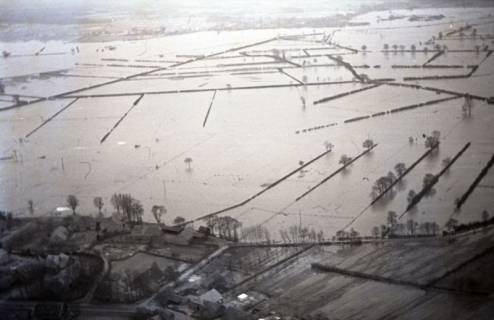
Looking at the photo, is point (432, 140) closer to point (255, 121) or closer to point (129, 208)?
point (255, 121)

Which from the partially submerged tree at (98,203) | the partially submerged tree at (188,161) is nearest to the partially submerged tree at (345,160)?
the partially submerged tree at (188,161)

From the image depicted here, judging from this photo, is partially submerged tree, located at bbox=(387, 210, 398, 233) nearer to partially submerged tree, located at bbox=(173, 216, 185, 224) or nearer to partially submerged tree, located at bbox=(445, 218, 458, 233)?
partially submerged tree, located at bbox=(445, 218, 458, 233)

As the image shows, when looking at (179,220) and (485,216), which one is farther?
(179,220)

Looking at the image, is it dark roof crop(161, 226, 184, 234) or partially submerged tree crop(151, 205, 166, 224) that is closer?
dark roof crop(161, 226, 184, 234)

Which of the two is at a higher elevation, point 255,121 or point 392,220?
point 255,121

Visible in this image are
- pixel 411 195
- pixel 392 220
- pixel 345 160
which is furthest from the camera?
pixel 345 160

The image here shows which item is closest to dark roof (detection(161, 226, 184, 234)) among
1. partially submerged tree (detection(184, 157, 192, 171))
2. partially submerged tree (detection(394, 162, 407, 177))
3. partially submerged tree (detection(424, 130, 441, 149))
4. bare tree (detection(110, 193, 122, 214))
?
bare tree (detection(110, 193, 122, 214))

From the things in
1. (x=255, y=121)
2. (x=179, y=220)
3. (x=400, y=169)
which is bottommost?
(x=179, y=220)

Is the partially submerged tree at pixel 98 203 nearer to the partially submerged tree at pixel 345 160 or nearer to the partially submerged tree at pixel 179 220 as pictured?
the partially submerged tree at pixel 179 220

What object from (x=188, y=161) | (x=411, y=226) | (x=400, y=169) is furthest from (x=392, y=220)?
(x=188, y=161)
